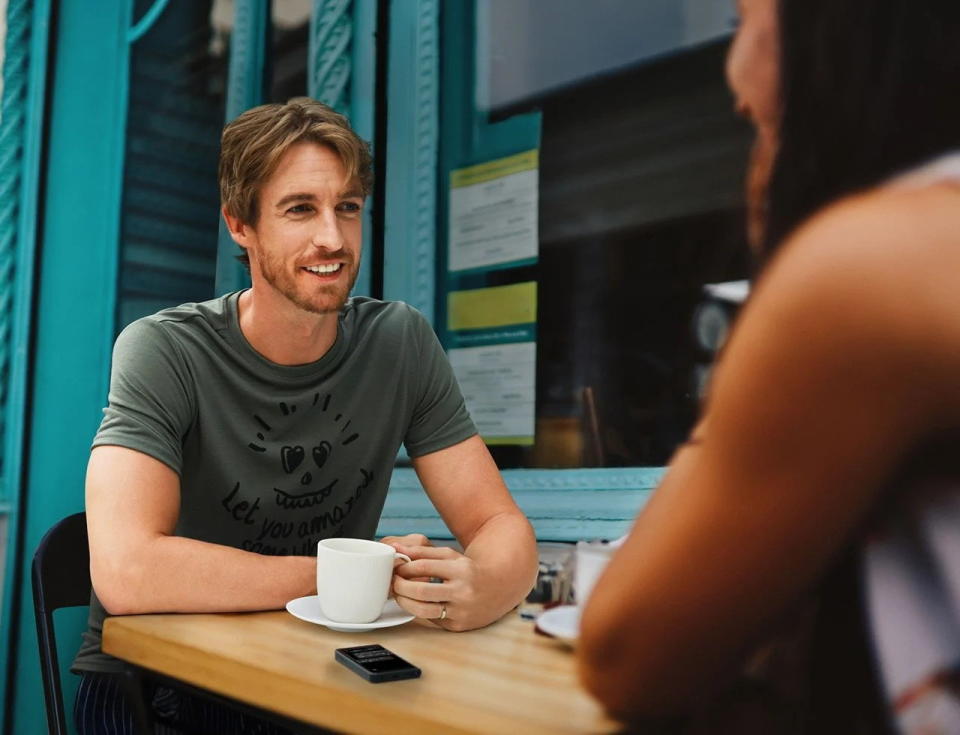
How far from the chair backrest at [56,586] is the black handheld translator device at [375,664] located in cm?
64

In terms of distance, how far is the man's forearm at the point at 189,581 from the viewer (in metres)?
0.91

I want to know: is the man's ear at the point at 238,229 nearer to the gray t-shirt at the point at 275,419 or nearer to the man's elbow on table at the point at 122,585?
the gray t-shirt at the point at 275,419

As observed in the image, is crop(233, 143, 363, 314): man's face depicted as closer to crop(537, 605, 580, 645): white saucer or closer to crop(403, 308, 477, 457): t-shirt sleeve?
crop(403, 308, 477, 457): t-shirt sleeve

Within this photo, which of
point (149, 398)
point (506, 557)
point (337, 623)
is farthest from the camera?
point (149, 398)

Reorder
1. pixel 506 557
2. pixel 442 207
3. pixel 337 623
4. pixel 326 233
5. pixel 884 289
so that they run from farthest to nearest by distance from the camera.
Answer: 1. pixel 442 207
2. pixel 326 233
3. pixel 506 557
4. pixel 337 623
5. pixel 884 289

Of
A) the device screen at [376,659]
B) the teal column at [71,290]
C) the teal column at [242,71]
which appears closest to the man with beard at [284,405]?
the device screen at [376,659]

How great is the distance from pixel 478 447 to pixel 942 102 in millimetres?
925

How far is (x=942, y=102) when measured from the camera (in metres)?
0.45

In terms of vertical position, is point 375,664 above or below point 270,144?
below

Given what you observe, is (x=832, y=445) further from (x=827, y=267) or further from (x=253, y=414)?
(x=253, y=414)

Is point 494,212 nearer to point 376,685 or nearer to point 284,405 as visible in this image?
point 284,405

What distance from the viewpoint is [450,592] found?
0.86 metres

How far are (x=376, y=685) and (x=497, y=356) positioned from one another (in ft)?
2.74

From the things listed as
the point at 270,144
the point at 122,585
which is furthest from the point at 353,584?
the point at 270,144
